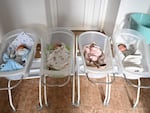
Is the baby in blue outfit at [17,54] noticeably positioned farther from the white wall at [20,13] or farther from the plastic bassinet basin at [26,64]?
the white wall at [20,13]

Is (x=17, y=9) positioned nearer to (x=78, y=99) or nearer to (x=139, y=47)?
(x=78, y=99)

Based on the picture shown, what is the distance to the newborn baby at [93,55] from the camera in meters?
1.17

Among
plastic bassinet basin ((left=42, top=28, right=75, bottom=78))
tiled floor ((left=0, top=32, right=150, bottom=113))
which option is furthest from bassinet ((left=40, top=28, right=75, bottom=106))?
tiled floor ((left=0, top=32, right=150, bottom=113))

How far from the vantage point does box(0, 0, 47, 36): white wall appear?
5.47ft

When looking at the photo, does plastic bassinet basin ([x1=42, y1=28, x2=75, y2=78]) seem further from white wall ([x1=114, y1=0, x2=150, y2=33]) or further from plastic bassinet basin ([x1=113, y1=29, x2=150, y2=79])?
white wall ([x1=114, y1=0, x2=150, y2=33])

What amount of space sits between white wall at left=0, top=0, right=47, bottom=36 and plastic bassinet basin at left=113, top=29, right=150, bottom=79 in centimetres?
90

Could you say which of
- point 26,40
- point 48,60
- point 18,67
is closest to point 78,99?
point 48,60

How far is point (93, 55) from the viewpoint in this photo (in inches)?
47.9

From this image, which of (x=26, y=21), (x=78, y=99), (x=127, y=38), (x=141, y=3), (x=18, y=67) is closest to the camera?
(x=18, y=67)

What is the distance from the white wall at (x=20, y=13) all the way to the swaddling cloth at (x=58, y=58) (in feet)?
2.17

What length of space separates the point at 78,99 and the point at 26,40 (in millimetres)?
635

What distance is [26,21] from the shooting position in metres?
1.81

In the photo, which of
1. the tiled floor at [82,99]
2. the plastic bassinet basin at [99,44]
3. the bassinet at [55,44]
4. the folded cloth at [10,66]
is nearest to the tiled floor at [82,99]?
the tiled floor at [82,99]

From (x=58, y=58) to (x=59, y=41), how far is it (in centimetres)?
25
